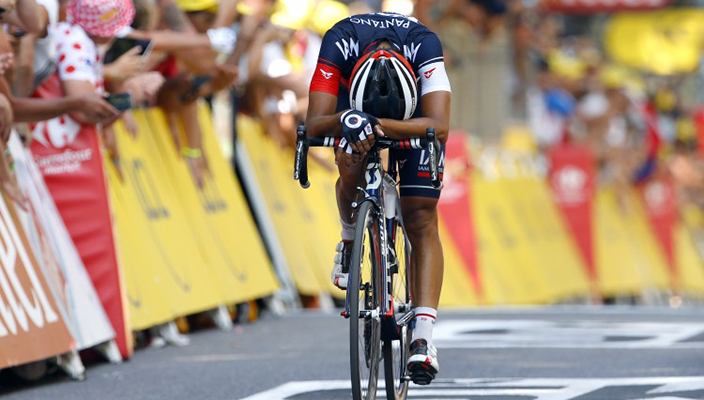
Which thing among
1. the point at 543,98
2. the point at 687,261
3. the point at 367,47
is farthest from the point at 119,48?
the point at 687,261

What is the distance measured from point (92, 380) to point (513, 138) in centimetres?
1502

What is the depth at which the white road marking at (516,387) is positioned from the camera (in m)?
7.73

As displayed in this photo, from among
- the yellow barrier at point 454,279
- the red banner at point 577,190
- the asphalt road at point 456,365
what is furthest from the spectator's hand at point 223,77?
the red banner at point 577,190

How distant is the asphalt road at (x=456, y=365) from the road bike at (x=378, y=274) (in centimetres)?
68

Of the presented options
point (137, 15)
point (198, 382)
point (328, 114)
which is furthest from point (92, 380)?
point (137, 15)

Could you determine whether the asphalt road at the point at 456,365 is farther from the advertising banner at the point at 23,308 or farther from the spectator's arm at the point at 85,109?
the spectator's arm at the point at 85,109

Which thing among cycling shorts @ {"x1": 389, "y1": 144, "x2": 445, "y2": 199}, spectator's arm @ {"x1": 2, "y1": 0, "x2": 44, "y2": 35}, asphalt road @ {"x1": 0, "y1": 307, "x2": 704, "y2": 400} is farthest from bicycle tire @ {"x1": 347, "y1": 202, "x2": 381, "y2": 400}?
spectator's arm @ {"x1": 2, "y1": 0, "x2": 44, "y2": 35}

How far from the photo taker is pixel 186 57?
11555mm

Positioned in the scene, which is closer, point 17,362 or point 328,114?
point 328,114

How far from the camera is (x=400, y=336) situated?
7.17m

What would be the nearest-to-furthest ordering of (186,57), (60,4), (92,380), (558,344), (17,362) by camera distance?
1. (17,362)
2. (92,380)
3. (60,4)
4. (558,344)
5. (186,57)

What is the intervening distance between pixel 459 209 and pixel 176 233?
558 centimetres

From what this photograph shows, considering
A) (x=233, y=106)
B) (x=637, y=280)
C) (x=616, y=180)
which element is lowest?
(x=637, y=280)

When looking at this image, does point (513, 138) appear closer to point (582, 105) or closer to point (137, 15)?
point (582, 105)
